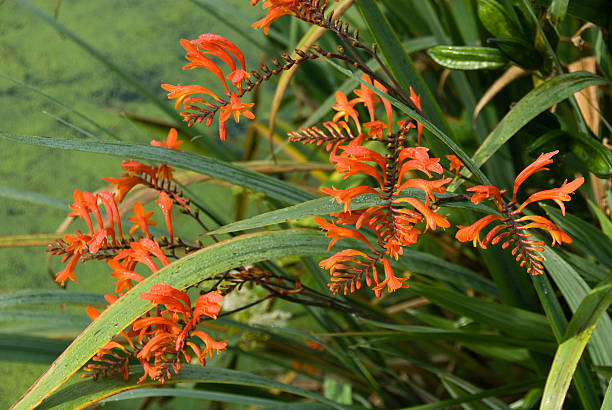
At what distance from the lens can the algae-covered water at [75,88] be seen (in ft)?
5.28

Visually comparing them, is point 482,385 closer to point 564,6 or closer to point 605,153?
point 605,153

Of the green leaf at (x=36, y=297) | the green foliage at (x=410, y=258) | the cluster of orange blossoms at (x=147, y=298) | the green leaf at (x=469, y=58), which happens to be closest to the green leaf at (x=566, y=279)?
the green foliage at (x=410, y=258)

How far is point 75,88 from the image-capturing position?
190 centimetres

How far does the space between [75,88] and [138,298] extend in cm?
162

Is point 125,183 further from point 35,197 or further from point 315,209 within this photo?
point 35,197

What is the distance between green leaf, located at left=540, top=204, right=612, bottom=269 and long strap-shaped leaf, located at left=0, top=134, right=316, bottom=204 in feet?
0.94

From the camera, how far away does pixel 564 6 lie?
0.58 metres

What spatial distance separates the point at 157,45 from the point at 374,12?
155cm

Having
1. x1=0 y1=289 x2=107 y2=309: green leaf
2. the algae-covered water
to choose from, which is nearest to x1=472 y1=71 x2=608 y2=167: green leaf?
x1=0 y1=289 x2=107 y2=309: green leaf

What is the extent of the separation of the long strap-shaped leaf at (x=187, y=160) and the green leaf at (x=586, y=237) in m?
0.29

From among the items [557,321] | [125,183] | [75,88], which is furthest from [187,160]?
[75,88]

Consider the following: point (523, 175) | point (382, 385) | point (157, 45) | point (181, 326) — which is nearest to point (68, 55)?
point (157, 45)

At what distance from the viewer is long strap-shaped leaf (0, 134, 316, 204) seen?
18.4 inches

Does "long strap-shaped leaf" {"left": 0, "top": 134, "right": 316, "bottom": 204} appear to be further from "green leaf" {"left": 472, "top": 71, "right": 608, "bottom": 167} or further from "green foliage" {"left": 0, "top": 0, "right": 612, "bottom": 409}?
"green leaf" {"left": 472, "top": 71, "right": 608, "bottom": 167}
